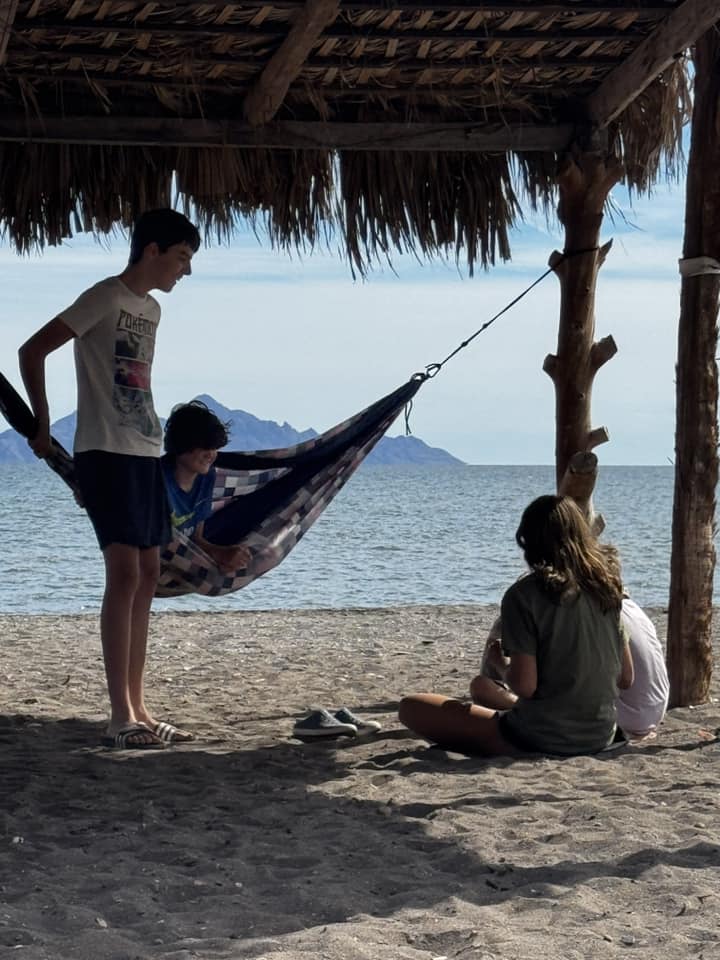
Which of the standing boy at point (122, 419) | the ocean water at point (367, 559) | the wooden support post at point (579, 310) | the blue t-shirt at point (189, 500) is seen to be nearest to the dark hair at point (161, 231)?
the standing boy at point (122, 419)

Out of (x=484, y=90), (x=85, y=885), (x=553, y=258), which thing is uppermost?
(x=484, y=90)

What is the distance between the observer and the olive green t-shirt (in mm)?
3000

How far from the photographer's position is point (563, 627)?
3.01 m

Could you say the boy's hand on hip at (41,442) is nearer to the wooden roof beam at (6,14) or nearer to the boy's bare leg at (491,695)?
the wooden roof beam at (6,14)

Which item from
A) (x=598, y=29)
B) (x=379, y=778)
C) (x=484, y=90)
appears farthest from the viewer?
(x=484, y=90)

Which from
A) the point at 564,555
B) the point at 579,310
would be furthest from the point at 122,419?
the point at 579,310

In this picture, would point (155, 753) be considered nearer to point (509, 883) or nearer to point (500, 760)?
point (500, 760)

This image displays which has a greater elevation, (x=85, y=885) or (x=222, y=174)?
(x=222, y=174)

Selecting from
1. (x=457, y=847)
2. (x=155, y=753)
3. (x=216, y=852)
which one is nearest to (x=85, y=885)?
(x=216, y=852)

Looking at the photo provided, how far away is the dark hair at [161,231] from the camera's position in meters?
3.29

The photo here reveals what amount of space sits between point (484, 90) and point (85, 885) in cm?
259

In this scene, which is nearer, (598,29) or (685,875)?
(685,875)

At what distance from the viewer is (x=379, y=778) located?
10.1 feet

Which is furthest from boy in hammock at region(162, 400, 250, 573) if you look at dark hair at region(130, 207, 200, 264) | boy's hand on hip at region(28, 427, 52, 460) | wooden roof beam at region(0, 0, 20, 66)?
wooden roof beam at region(0, 0, 20, 66)
